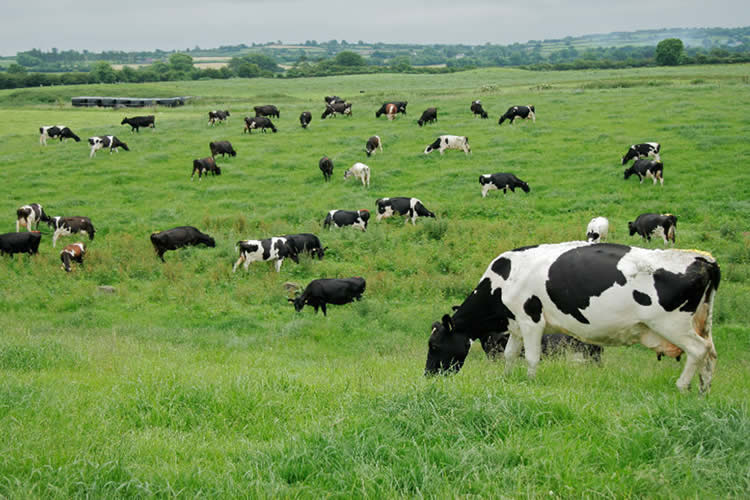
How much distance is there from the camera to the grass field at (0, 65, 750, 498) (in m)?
4.85

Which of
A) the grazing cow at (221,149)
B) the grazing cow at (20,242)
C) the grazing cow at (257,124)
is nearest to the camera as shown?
the grazing cow at (20,242)

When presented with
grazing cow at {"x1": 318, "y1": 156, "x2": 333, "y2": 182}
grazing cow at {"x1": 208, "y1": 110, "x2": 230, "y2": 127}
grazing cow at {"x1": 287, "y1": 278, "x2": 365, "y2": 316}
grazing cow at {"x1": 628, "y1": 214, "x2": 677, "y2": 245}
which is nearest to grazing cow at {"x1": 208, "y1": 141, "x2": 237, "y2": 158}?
grazing cow at {"x1": 318, "y1": 156, "x2": 333, "y2": 182}

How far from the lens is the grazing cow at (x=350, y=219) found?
2309cm

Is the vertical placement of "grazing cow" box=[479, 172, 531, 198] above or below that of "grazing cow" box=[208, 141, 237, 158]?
below

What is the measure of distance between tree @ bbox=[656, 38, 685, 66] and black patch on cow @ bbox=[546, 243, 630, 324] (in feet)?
369

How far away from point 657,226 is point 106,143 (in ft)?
99.5

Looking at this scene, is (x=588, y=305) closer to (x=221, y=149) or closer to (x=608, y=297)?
(x=608, y=297)

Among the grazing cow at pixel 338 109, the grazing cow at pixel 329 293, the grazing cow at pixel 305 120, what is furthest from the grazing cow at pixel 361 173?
the grazing cow at pixel 338 109

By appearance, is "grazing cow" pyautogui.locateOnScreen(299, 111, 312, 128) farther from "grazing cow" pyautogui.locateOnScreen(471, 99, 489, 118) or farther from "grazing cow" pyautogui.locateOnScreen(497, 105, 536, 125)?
"grazing cow" pyautogui.locateOnScreen(497, 105, 536, 125)

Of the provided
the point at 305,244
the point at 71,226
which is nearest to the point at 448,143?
the point at 305,244

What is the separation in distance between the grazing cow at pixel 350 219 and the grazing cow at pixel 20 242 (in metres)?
10.1

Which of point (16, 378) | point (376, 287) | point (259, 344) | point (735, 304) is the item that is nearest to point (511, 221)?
point (376, 287)

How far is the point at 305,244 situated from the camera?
66.3 ft

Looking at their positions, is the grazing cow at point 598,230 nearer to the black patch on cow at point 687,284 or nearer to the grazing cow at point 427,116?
the black patch on cow at point 687,284
